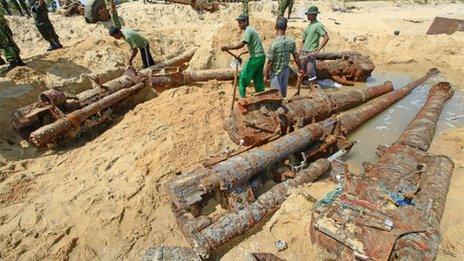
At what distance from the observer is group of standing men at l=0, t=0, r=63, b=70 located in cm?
725

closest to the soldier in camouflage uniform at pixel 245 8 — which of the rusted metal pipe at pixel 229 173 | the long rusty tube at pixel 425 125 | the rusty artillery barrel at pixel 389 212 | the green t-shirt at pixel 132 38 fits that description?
the green t-shirt at pixel 132 38

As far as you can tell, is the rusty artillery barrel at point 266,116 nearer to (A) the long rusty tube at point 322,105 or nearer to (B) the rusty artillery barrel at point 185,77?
(A) the long rusty tube at point 322,105

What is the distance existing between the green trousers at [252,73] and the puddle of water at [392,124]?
83.1 inches

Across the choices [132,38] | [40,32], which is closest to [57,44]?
[40,32]

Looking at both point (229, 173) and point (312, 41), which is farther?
point (312, 41)

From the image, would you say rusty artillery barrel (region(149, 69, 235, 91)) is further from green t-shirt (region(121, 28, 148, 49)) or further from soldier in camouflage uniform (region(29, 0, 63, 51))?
soldier in camouflage uniform (region(29, 0, 63, 51))

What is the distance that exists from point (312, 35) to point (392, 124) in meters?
2.66

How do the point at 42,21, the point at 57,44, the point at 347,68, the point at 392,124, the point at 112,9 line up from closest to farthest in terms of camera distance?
1. the point at 392,124
2. the point at 347,68
3. the point at 42,21
4. the point at 57,44
5. the point at 112,9

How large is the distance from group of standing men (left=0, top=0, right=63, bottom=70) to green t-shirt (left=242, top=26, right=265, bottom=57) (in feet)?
18.6

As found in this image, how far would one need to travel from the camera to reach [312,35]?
720 centimetres

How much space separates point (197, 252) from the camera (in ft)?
9.79

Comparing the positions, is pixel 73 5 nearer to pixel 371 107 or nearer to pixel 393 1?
pixel 371 107

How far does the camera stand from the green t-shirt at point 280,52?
5.70m

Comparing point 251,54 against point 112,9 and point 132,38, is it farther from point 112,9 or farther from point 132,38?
Result: point 112,9
